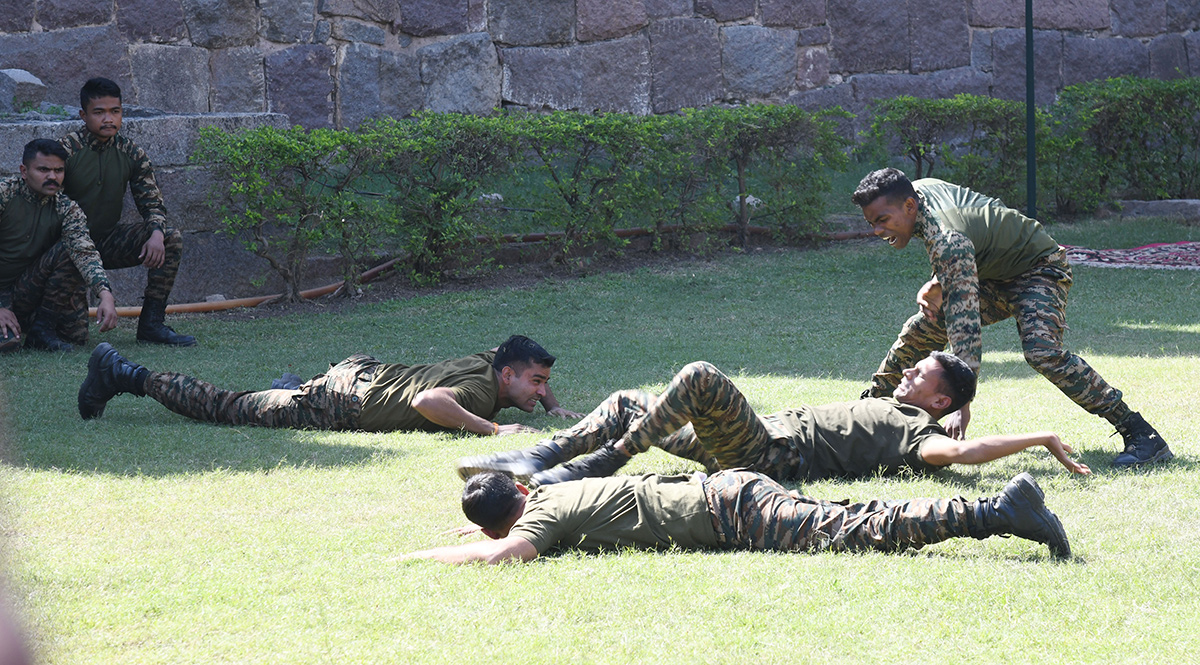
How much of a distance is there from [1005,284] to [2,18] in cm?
949

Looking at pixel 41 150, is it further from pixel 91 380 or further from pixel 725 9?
pixel 725 9

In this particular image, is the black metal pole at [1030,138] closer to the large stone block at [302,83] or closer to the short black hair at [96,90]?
the large stone block at [302,83]

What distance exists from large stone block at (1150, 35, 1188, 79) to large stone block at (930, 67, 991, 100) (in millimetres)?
3112

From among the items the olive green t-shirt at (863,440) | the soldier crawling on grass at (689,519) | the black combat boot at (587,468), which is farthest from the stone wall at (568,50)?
Result: the soldier crawling on grass at (689,519)

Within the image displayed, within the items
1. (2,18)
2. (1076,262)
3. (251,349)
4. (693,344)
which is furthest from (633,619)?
(2,18)

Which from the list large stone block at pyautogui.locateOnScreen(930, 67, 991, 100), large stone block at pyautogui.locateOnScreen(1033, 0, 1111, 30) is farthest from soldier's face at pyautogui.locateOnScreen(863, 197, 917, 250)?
large stone block at pyautogui.locateOnScreen(1033, 0, 1111, 30)

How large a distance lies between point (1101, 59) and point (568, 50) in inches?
316

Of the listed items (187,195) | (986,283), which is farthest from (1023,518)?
(187,195)

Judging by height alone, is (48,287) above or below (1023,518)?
above

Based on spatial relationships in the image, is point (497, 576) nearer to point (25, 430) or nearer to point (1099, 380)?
point (1099, 380)

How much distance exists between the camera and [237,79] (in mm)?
11633

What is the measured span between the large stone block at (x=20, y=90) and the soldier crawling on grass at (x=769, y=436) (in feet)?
24.9

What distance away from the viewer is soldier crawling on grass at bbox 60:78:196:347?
8.52 metres

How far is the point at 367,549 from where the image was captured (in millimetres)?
3936
